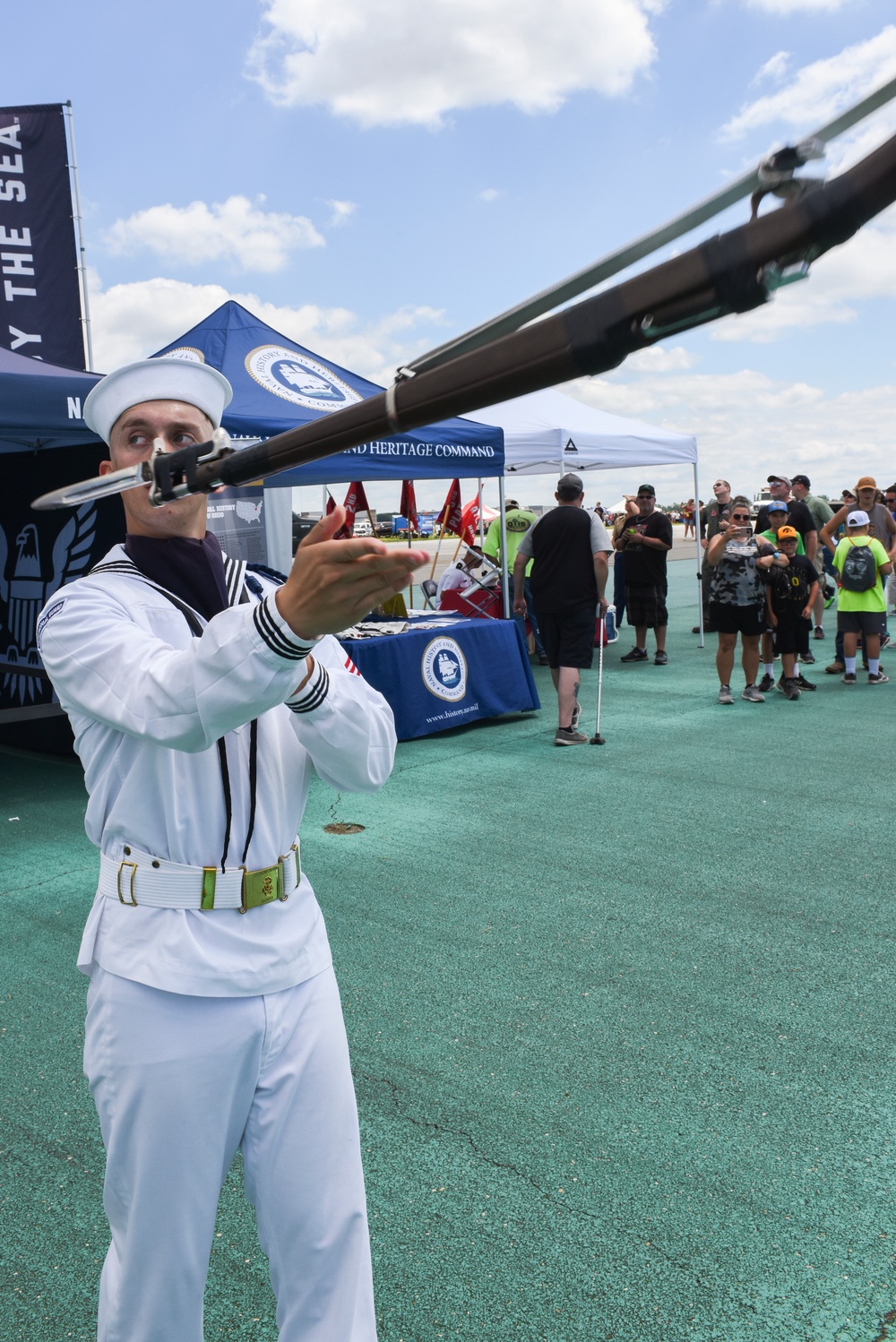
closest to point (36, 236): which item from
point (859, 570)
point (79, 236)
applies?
point (79, 236)

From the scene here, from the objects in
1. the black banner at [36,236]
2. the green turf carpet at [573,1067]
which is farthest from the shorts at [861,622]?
the black banner at [36,236]

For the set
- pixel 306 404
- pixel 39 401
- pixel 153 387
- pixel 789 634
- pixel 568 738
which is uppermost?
pixel 306 404

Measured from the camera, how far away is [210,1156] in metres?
1.55

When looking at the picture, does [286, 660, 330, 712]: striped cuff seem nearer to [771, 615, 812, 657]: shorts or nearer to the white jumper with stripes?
the white jumper with stripes

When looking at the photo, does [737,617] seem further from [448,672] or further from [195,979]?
[195,979]

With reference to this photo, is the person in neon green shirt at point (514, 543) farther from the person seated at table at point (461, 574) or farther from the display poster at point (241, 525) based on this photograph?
the display poster at point (241, 525)

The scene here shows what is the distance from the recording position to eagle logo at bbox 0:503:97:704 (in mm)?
8305

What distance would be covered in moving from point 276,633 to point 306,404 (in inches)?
263

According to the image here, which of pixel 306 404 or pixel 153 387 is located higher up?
pixel 306 404

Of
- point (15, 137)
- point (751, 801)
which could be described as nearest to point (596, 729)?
point (751, 801)

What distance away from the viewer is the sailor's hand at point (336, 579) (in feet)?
3.59

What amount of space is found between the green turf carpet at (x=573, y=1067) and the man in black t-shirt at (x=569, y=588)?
151 centimetres

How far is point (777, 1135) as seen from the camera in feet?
9.36

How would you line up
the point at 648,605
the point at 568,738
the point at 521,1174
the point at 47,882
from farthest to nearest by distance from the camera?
the point at 648,605 → the point at 568,738 → the point at 47,882 → the point at 521,1174
